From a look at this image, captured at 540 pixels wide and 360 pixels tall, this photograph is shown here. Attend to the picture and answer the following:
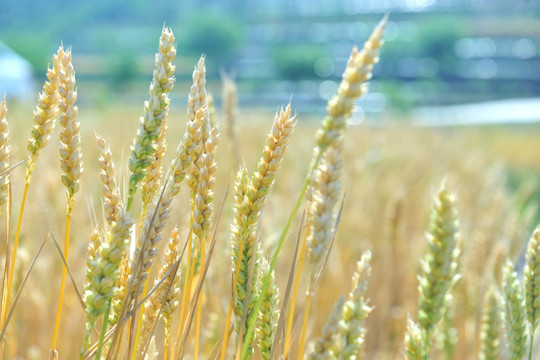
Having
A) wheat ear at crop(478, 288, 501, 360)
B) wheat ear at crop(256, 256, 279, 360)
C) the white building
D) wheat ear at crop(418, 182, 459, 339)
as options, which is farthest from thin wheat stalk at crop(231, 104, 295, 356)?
the white building

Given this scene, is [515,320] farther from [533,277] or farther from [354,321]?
[354,321]

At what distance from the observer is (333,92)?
3322cm

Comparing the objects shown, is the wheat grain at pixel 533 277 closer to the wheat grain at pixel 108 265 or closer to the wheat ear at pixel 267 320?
the wheat ear at pixel 267 320

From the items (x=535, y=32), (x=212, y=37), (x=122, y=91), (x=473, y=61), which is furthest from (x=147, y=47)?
(x=535, y=32)

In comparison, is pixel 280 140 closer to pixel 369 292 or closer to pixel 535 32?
pixel 369 292

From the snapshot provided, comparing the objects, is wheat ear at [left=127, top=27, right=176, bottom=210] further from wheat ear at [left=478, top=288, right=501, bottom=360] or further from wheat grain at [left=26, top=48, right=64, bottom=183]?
wheat ear at [left=478, top=288, right=501, bottom=360]

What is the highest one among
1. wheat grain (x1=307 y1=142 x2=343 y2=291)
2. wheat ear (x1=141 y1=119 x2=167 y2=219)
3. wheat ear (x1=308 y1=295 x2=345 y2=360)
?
wheat ear (x1=141 y1=119 x2=167 y2=219)

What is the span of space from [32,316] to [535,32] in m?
36.8

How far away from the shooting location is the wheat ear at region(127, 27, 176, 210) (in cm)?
37

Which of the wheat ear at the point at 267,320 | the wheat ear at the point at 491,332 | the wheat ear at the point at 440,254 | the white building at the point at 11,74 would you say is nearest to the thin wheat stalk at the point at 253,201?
the wheat ear at the point at 267,320

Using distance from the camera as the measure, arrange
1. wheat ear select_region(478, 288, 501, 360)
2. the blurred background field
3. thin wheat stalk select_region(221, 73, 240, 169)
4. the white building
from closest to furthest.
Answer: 1. wheat ear select_region(478, 288, 501, 360)
2. thin wheat stalk select_region(221, 73, 240, 169)
3. the blurred background field
4. the white building

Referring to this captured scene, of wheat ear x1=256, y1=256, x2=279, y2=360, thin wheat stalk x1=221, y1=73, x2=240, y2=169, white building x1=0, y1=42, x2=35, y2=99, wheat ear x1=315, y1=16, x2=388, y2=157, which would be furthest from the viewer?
white building x1=0, y1=42, x2=35, y2=99

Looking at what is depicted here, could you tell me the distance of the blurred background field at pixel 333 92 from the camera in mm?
1178

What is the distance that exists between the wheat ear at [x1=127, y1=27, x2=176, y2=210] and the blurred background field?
37 centimetres
